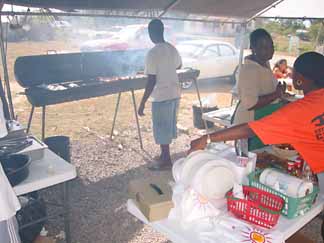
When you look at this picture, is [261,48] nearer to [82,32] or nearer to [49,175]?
[49,175]

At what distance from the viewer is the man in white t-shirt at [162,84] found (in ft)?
11.9

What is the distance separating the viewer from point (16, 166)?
1.77 meters

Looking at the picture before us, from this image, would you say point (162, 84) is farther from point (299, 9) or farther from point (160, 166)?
point (299, 9)

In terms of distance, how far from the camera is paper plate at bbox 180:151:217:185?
5.06ft

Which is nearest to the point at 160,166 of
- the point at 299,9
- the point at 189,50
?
the point at 299,9

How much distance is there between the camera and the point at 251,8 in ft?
16.9

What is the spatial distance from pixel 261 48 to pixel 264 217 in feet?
6.05

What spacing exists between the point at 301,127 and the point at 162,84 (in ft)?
7.78

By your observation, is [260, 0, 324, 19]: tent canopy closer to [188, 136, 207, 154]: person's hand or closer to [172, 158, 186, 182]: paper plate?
[188, 136, 207, 154]: person's hand

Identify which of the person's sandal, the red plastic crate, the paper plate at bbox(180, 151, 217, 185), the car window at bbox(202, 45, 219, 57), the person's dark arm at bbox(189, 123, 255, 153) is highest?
the car window at bbox(202, 45, 219, 57)

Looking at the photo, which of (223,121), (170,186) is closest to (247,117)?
(223,121)

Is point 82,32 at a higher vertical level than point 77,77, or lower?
higher

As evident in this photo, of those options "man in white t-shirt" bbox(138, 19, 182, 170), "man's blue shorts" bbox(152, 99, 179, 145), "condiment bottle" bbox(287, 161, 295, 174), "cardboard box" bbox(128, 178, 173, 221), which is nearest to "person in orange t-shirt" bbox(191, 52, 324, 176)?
"condiment bottle" bbox(287, 161, 295, 174)

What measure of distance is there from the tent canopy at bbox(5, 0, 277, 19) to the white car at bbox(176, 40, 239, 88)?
329cm
